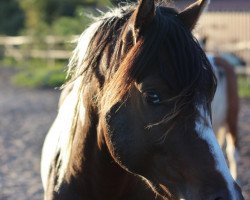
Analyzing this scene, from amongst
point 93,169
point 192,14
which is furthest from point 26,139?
point 192,14

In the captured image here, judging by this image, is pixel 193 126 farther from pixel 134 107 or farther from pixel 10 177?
pixel 10 177

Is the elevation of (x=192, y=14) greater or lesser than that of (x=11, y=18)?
lesser

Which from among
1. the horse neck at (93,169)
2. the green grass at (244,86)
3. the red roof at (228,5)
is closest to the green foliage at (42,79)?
the green grass at (244,86)

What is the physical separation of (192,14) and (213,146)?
606mm

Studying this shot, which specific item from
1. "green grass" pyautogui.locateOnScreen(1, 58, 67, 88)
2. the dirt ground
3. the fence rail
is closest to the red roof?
the fence rail

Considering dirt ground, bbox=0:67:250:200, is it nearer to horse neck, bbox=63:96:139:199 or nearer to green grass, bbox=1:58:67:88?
green grass, bbox=1:58:67:88

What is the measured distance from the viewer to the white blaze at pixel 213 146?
1.91m

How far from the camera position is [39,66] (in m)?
19.1

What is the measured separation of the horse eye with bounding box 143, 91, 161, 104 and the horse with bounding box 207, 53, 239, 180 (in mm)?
3739

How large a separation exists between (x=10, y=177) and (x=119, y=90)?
4.55 m

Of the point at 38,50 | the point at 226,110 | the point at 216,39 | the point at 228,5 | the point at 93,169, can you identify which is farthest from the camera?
the point at 38,50

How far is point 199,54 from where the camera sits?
207cm

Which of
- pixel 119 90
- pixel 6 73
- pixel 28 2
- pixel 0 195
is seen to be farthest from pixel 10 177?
pixel 28 2

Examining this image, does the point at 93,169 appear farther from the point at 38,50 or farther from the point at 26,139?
the point at 38,50
